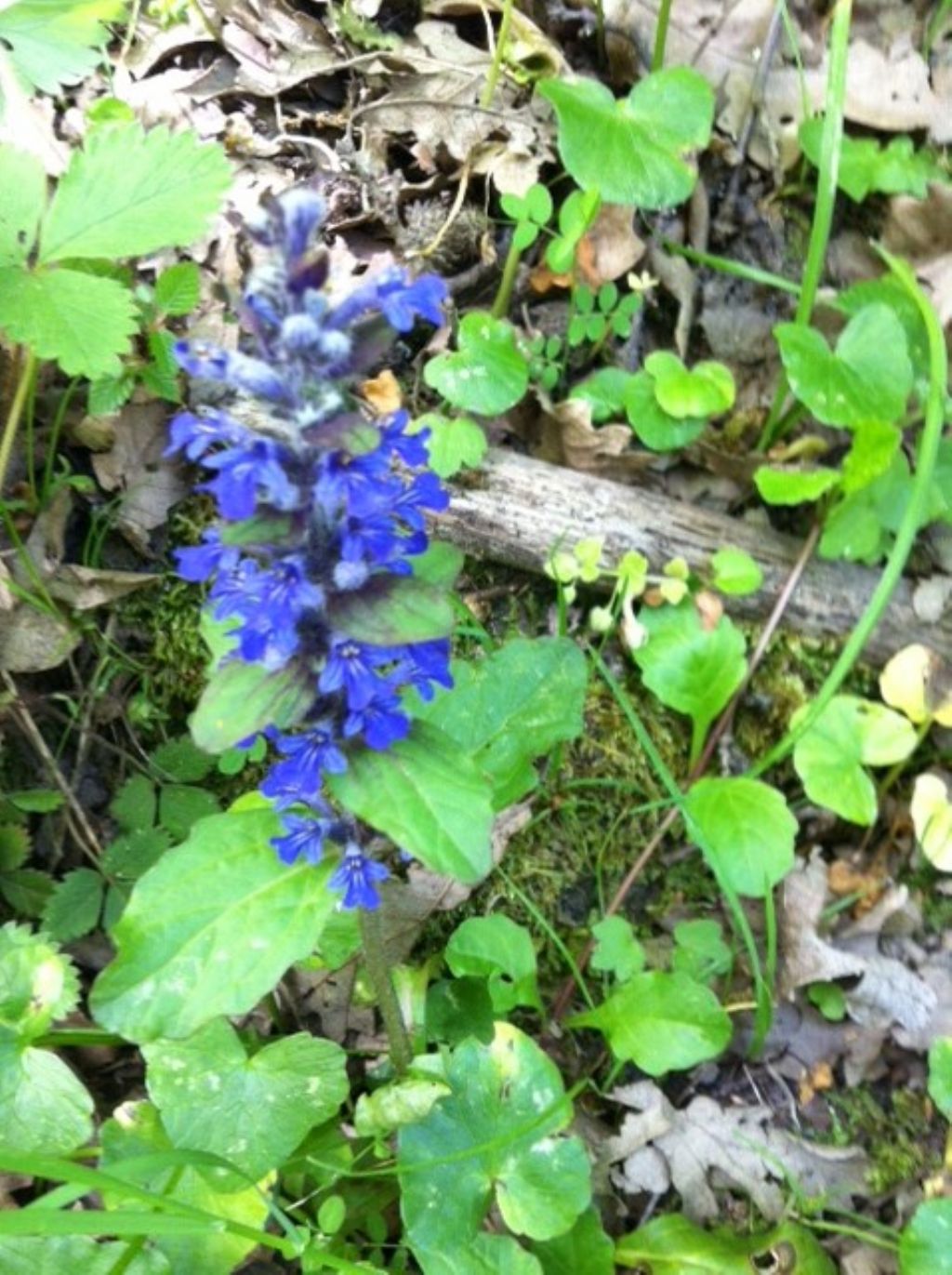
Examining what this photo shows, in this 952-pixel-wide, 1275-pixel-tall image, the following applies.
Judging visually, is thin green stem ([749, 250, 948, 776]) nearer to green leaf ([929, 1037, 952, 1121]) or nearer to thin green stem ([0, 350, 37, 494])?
green leaf ([929, 1037, 952, 1121])

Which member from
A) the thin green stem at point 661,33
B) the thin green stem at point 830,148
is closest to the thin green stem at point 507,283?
the thin green stem at point 661,33

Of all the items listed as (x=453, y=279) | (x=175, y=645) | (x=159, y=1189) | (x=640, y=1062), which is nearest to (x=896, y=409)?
(x=453, y=279)

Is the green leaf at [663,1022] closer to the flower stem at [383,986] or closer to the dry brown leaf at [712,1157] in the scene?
the dry brown leaf at [712,1157]

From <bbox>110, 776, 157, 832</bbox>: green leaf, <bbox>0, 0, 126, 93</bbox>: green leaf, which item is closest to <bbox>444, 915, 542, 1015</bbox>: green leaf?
<bbox>110, 776, 157, 832</bbox>: green leaf

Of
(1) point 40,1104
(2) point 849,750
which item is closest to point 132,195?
(1) point 40,1104

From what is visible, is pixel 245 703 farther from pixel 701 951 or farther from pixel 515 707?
pixel 701 951

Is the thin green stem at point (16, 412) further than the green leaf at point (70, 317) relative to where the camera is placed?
Yes
